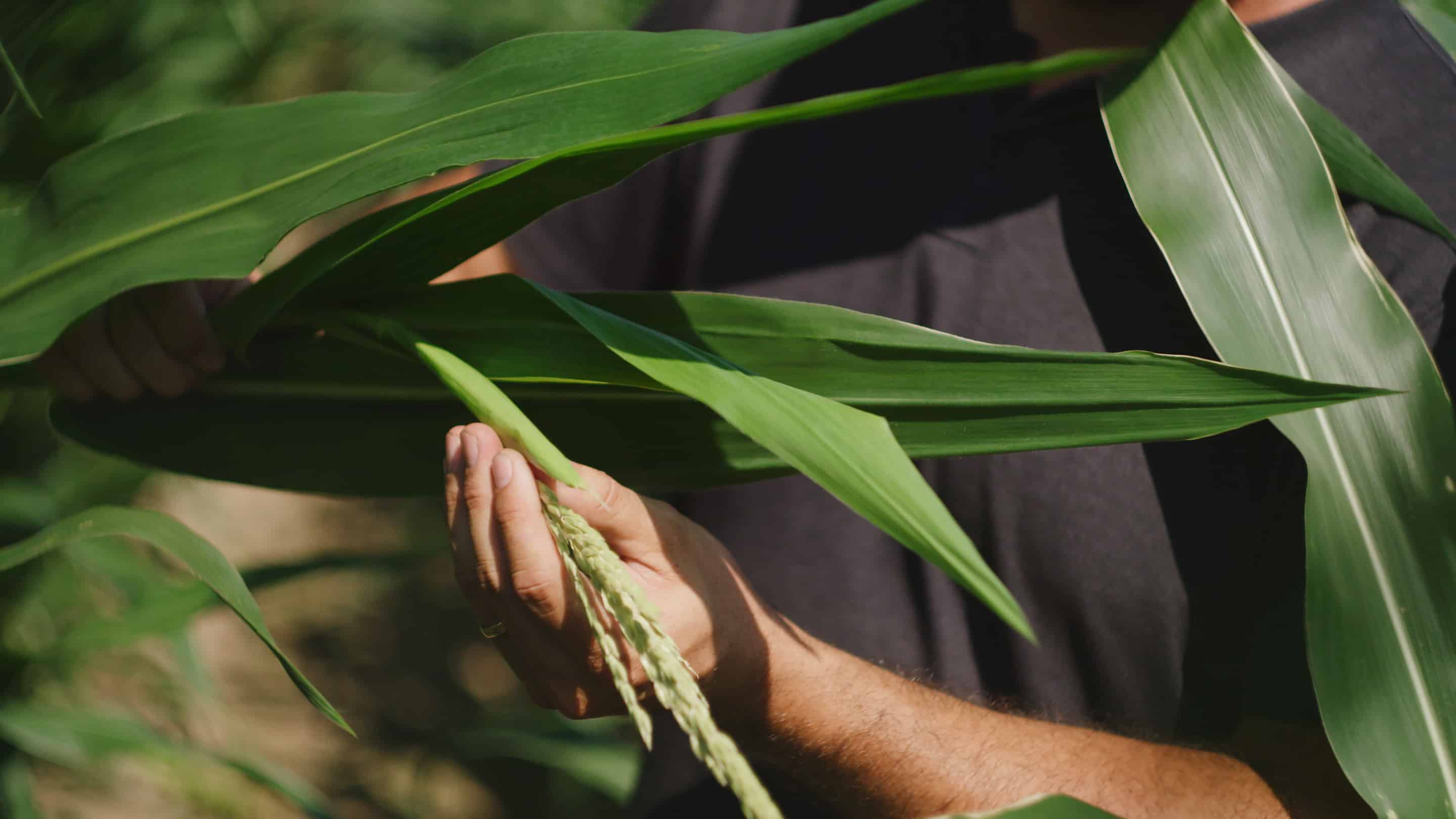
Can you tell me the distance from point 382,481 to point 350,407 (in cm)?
5

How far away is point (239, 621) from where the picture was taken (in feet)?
4.52

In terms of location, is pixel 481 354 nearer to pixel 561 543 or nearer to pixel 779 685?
pixel 561 543

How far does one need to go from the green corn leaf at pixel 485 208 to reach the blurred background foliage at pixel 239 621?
0.14 metres

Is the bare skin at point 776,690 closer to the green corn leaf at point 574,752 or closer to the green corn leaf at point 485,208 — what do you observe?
the green corn leaf at point 485,208

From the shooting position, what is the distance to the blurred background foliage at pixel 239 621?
2.55ft

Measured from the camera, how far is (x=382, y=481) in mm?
490

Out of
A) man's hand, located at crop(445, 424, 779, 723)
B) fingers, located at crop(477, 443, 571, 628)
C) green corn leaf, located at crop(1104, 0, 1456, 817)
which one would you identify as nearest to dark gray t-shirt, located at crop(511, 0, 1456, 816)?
green corn leaf, located at crop(1104, 0, 1456, 817)

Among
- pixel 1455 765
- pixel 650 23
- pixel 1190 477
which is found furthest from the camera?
pixel 650 23

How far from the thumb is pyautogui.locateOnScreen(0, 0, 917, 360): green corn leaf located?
0.43ft

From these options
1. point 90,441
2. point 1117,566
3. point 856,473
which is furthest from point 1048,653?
point 90,441

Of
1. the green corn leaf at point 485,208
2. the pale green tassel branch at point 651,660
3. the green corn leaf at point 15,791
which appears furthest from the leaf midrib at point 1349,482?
the green corn leaf at point 15,791

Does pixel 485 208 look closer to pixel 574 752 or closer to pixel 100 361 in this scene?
pixel 100 361

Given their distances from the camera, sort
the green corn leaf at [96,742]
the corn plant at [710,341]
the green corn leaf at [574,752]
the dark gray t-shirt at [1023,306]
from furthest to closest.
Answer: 1. the green corn leaf at [574,752]
2. the green corn leaf at [96,742]
3. the dark gray t-shirt at [1023,306]
4. the corn plant at [710,341]

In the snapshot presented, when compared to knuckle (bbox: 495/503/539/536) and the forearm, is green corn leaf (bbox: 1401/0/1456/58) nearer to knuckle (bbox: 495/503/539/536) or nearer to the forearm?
the forearm
